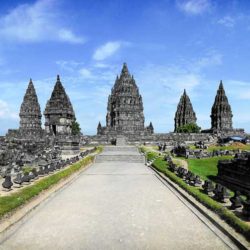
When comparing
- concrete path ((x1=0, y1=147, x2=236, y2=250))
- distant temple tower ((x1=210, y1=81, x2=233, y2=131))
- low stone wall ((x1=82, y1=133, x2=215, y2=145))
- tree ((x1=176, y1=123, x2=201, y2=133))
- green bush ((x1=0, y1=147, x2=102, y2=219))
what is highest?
distant temple tower ((x1=210, y1=81, x2=233, y2=131))

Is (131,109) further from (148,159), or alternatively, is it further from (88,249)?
(88,249)

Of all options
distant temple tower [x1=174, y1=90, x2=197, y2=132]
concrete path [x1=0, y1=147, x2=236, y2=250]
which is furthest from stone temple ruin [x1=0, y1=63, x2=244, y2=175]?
concrete path [x1=0, y1=147, x2=236, y2=250]

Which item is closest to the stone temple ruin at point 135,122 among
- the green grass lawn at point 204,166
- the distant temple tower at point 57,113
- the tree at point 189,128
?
the tree at point 189,128

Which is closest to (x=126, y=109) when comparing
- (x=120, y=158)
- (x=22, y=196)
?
(x=120, y=158)

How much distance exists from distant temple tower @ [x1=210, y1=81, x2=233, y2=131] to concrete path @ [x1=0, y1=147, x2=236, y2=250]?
245 feet

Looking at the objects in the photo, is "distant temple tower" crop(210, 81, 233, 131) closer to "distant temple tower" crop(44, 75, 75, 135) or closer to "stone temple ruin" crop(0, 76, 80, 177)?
"stone temple ruin" crop(0, 76, 80, 177)

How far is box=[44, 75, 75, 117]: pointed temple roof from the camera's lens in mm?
73562

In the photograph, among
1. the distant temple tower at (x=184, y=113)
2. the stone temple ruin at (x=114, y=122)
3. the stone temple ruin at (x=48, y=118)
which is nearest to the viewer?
the stone temple ruin at (x=48, y=118)

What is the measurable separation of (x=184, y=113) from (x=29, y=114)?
139ft

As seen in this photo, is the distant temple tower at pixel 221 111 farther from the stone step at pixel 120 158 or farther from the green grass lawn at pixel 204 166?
the stone step at pixel 120 158

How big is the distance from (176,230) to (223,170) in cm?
1728

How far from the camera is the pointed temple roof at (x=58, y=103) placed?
73562 mm

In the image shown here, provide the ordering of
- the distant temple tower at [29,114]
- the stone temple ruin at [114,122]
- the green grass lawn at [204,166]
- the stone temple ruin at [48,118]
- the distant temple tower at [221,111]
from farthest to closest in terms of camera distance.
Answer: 1. the distant temple tower at [221,111]
2. the distant temple tower at [29,114]
3. the stone temple ruin at [114,122]
4. the stone temple ruin at [48,118]
5. the green grass lawn at [204,166]

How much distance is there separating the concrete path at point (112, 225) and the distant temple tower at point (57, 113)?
58310 millimetres
